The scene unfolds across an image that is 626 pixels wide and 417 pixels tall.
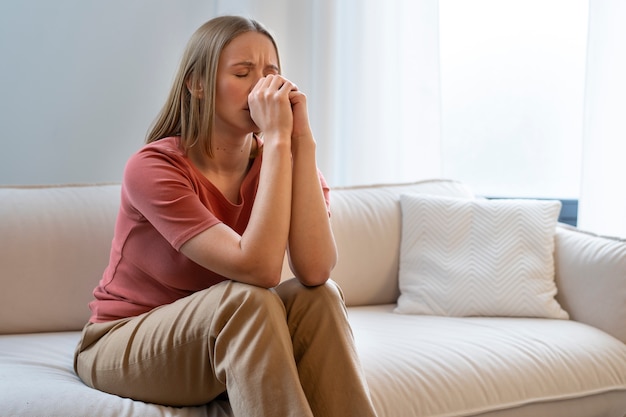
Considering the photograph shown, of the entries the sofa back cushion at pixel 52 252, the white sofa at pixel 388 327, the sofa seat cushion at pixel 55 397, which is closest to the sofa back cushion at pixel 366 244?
the white sofa at pixel 388 327

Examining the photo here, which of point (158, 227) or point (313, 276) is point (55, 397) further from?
point (313, 276)

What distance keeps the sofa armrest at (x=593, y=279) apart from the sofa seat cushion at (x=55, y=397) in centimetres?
111

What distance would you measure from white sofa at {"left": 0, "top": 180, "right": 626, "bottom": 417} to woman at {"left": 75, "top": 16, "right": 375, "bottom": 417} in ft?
0.41

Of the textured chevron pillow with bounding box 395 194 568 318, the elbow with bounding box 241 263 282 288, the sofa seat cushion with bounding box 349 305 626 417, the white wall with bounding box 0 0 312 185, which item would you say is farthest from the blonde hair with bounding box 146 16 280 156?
the white wall with bounding box 0 0 312 185

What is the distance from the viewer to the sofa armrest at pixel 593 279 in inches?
85.3

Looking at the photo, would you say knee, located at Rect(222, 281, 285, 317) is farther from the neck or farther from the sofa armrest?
the sofa armrest

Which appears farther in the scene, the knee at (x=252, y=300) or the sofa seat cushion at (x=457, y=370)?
the sofa seat cushion at (x=457, y=370)

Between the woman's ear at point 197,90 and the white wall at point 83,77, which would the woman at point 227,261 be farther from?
the white wall at point 83,77

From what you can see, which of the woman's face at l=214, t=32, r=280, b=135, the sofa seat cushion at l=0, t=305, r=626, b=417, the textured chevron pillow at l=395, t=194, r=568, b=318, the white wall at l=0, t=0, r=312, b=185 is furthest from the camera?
the white wall at l=0, t=0, r=312, b=185

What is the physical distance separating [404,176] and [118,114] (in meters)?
1.06

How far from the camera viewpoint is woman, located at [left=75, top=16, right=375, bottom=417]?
1.42 m

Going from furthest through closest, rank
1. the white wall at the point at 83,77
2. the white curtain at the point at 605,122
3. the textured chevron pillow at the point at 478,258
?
the white curtain at the point at 605,122 → the white wall at the point at 83,77 → the textured chevron pillow at the point at 478,258

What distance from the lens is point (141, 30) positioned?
2750mm

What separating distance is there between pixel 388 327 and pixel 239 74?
775mm
